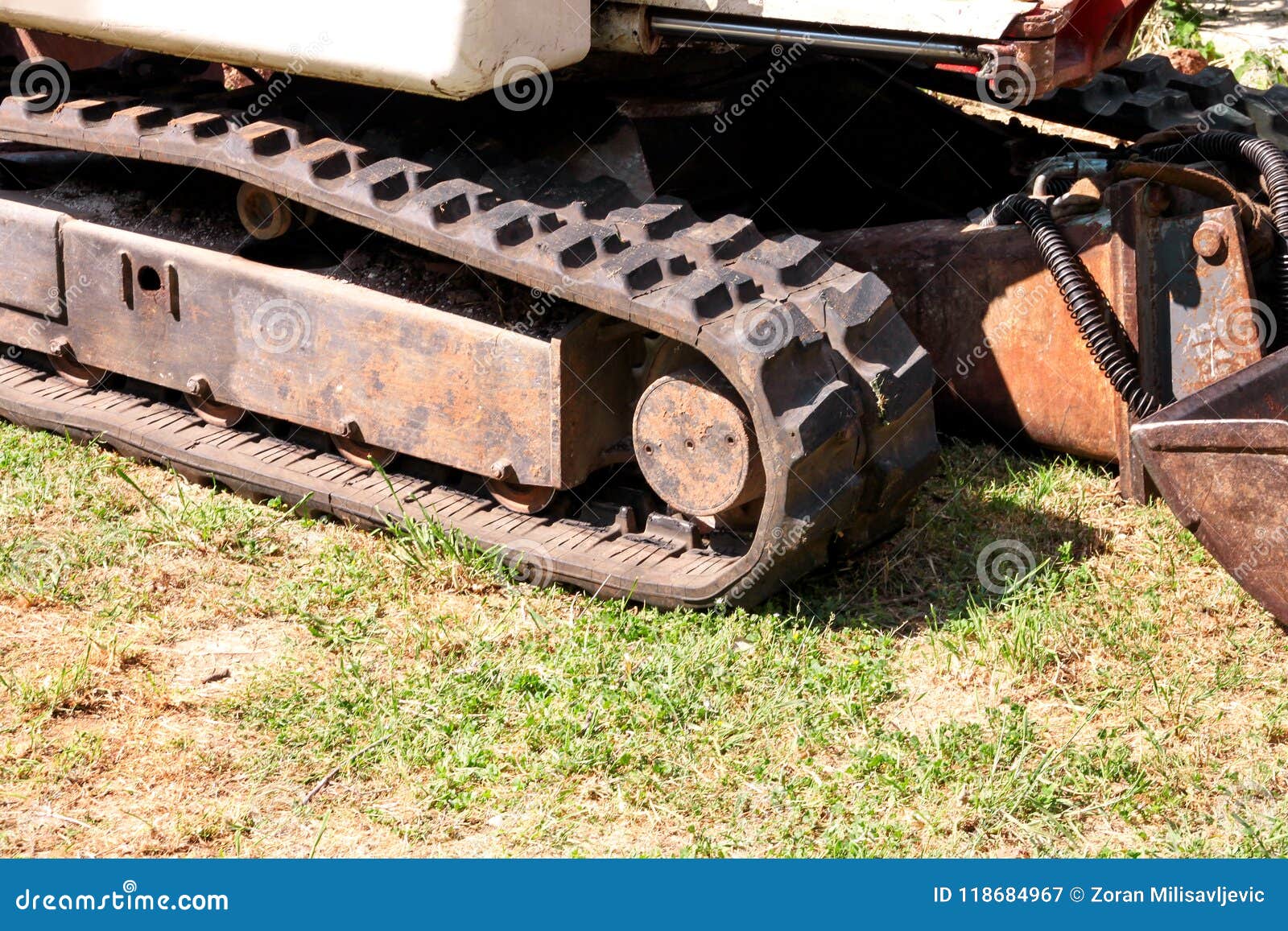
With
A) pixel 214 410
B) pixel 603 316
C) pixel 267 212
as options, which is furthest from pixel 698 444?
pixel 214 410

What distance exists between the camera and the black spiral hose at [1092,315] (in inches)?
159

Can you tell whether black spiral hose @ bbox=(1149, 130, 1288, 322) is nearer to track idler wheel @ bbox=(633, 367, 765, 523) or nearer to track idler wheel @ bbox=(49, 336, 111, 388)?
track idler wheel @ bbox=(633, 367, 765, 523)

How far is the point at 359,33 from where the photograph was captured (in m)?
3.70

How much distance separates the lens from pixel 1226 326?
4113 millimetres

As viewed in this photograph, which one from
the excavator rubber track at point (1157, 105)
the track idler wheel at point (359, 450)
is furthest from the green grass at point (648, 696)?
the excavator rubber track at point (1157, 105)

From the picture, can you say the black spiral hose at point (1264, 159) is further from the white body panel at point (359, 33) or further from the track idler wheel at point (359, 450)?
the track idler wheel at point (359, 450)

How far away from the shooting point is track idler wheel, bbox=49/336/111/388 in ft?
15.8

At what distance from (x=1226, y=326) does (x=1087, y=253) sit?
0.41 metres

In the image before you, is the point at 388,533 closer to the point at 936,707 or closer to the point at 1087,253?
the point at 936,707

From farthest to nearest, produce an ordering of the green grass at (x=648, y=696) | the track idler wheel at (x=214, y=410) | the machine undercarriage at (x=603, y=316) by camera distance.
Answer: the track idler wheel at (x=214, y=410)
the machine undercarriage at (x=603, y=316)
the green grass at (x=648, y=696)

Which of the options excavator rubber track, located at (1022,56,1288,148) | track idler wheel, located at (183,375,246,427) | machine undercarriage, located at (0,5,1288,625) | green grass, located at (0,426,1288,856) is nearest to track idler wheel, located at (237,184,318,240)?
machine undercarriage, located at (0,5,1288,625)

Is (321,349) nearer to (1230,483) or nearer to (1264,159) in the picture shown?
(1230,483)

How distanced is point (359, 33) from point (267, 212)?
768 mm

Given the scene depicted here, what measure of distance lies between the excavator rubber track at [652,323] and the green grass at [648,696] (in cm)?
12
